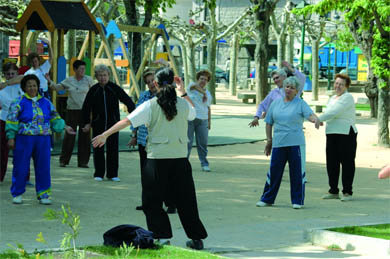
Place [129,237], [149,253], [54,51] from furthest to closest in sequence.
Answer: [54,51]
[129,237]
[149,253]

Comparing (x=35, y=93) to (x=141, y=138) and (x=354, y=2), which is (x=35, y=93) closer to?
(x=141, y=138)

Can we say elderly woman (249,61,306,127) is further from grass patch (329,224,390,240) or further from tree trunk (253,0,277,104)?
tree trunk (253,0,277,104)

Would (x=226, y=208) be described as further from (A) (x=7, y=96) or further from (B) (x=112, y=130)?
(A) (x=7, y=96)

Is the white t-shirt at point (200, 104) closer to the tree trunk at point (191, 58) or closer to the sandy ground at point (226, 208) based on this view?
the sandy ground at point (226, 208)

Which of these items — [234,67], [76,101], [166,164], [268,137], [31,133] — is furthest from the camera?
[234,67]

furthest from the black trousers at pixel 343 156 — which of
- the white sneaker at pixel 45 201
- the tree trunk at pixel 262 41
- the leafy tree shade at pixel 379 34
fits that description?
the tree trunk at pixel 262 41

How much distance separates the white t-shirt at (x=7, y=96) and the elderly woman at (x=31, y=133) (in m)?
1.39

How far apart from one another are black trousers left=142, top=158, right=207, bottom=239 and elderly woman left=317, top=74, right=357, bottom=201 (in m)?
4.04

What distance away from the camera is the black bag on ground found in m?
7.40

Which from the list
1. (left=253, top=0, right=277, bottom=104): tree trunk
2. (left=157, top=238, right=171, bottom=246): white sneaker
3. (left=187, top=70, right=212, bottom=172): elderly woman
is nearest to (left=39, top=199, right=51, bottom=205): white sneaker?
(left=157, top=238, right=171, bottom=246): white sneaker

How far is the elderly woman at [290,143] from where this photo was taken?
34.9 feet

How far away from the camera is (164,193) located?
7.91 m

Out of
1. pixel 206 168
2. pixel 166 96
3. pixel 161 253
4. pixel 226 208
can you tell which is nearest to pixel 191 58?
pixel 206 168

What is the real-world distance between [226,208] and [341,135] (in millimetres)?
2102
